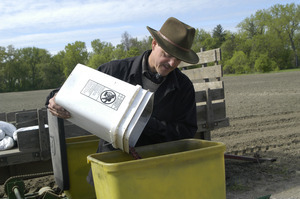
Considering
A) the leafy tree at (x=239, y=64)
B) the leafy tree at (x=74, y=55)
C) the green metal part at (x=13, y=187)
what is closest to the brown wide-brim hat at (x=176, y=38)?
the green metal part at (x=13, y=187)

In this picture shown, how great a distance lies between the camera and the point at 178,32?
7.64 ft

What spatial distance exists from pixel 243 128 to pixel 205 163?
21.4 feet

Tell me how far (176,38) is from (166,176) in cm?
104

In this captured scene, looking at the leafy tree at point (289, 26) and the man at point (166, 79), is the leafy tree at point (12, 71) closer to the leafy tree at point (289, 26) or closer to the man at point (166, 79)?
the leafy tree at point (289, 26)

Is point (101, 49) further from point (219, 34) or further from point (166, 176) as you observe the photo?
point (166, 176)

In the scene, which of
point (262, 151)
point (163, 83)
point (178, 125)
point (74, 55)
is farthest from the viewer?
point (74, 55)

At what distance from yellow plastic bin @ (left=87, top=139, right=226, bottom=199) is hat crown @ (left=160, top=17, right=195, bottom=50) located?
2.64ft

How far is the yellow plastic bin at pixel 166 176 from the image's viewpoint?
1560 millimetres

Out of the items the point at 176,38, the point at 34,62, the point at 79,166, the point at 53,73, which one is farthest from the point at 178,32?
the point at 34,62

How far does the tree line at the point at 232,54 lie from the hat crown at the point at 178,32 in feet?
180

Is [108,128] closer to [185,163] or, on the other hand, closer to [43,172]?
[185,163]

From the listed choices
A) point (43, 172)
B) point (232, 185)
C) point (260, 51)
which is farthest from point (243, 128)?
point (260, 51)

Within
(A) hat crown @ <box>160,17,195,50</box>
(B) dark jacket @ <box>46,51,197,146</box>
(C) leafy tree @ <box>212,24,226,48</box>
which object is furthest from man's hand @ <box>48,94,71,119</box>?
(C) leafy tree @ <box>212,24,226,48</box>

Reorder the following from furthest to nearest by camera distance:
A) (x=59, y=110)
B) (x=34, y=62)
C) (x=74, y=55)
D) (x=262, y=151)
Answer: (x=74, y=55) < (x=34, y=62) < (x=262, y=151) < (x=59, y=110)
